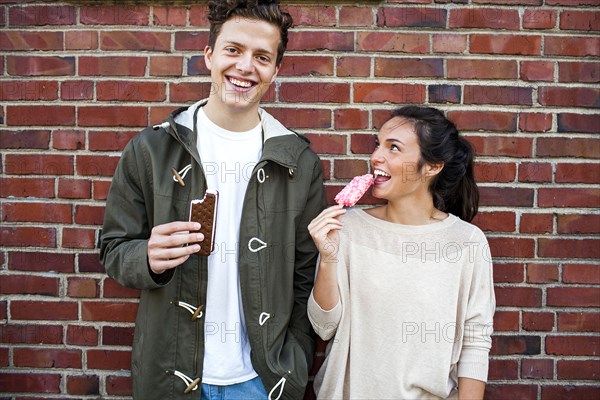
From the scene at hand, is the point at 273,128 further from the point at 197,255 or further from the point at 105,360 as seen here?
the point at 105,360

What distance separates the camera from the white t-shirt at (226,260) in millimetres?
2416

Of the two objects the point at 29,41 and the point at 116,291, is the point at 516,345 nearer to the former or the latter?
the point at 116,291

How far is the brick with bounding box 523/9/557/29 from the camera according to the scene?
291 cm

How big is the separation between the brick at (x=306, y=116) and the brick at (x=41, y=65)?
104 centimetres

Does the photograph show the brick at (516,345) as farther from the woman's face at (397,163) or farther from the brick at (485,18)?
the brick at (485,18)

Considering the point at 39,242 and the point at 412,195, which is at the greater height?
the point at 412,195

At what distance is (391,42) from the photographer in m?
2.90

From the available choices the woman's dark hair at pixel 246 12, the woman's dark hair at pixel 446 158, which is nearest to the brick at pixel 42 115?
the woman's dark hair at pixel 246 12

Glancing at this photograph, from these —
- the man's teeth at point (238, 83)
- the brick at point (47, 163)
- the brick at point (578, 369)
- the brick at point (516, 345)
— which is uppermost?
the man's teeth at point (238, 83)

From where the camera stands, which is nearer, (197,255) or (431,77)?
(197,255)

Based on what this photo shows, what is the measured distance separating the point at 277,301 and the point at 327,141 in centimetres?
88

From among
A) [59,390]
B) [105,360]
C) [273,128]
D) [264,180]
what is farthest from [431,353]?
[59,390]

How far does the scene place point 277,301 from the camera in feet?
8.22

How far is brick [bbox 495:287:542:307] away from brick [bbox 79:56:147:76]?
7.05 feet
